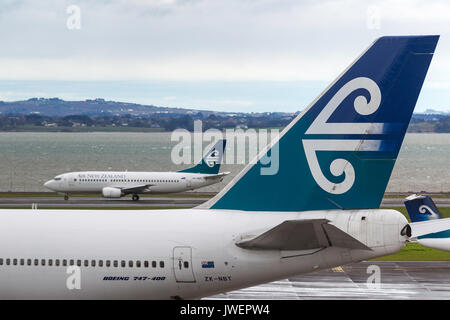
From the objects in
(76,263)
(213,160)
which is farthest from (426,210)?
(213,160)

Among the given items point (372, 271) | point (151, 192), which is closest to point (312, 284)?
point (372, 271)

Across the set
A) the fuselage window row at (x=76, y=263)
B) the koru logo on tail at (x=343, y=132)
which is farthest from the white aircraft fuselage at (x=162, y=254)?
the koru logo on tail at (x=343, y=132)

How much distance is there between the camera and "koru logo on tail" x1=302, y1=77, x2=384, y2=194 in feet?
50.0

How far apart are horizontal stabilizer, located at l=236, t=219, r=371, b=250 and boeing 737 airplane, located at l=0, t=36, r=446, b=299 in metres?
0.03

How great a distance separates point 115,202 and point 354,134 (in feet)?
234

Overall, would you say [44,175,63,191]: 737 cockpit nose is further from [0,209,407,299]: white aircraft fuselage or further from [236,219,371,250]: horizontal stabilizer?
[236,219,371,250]: horizontal stabilizer

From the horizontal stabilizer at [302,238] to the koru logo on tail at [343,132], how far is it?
4.43 ft

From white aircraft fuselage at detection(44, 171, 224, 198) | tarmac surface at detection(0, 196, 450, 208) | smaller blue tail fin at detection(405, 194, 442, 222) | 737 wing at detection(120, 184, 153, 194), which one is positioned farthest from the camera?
737 wing at detection(120, 184, 153, 194)

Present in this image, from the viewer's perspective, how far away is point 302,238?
14648 millimetres

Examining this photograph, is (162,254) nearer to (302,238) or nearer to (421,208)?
(302,238)

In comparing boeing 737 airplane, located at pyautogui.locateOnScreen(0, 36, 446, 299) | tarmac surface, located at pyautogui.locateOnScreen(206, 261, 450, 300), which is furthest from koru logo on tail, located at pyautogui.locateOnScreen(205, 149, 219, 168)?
boeing 737 airplane, located at pyautogui.locateOnScreen(0, 36, 446, 299)

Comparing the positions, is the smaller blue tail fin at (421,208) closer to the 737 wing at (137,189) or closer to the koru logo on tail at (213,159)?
the koru logo on tail at (213,159)

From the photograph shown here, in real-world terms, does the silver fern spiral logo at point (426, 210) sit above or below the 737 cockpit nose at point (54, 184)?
above

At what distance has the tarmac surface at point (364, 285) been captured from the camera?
28656mm
